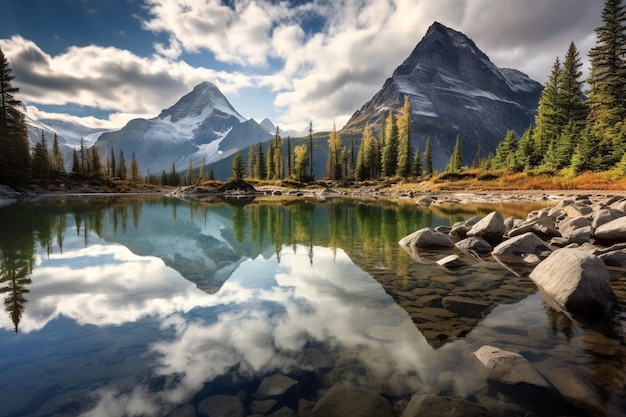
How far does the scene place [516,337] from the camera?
18.1ft

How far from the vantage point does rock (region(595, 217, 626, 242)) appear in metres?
11.5

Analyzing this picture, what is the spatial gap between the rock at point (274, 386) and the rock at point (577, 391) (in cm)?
332

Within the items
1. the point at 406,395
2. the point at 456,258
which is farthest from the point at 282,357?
the point at 456,258

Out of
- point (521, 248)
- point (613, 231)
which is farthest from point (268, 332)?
point (613, 231)

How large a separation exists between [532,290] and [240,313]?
22.8 feet

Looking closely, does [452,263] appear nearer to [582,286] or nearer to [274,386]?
[582,286]

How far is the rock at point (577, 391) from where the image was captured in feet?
12.1

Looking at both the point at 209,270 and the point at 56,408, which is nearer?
the point at 56,408

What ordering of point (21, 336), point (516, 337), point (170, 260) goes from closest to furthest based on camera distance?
point (516, 337), point (21, 336), point (170, 260)

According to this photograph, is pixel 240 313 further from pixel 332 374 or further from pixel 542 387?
pixel 542 387

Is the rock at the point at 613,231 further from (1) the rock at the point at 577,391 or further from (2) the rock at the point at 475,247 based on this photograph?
(1) the rock at the point at 577,391

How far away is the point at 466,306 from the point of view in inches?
276

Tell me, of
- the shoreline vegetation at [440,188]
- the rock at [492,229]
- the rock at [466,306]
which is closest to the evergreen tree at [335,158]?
the shoreline vegetation at [440,188]

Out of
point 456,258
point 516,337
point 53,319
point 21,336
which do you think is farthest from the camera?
point 456,258
